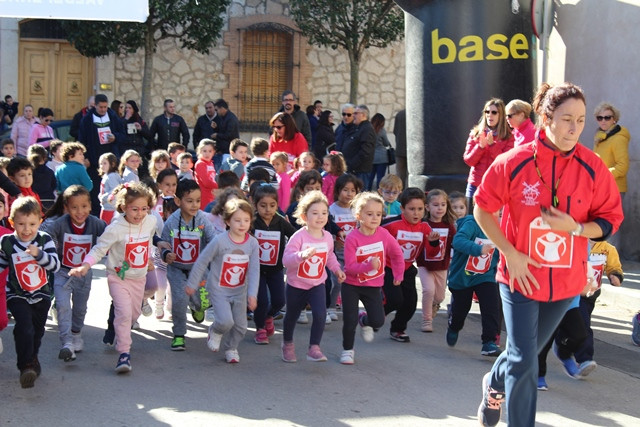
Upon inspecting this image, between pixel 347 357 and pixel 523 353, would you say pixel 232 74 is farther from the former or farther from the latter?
pixel 523 353

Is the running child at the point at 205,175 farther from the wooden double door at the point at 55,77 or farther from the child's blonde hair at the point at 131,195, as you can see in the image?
the wooden double door at the point at 55,77

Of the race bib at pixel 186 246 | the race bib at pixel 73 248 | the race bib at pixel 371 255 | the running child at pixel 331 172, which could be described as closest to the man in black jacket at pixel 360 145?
the running child at pixel 331 172

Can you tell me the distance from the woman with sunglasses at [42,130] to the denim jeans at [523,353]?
41.6 feet

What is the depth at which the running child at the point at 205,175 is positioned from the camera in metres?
11.6

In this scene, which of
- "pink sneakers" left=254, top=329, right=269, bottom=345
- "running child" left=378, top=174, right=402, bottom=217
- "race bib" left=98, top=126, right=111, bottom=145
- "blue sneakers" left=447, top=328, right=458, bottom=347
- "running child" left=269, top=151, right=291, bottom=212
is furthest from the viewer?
"race bib" left=98, top=126, right=111, bottom=145

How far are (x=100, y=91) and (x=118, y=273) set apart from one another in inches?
692

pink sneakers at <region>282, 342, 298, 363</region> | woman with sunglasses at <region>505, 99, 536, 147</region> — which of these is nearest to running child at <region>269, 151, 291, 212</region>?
woman with sunglasses at <region>505, 99, 536, 147</region>

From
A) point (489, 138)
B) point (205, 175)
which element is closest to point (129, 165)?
point (205, 175)

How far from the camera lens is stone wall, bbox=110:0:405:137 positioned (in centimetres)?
2395

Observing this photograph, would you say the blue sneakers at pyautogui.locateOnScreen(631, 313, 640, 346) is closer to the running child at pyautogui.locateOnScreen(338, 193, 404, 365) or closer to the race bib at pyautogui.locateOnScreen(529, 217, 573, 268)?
the running child at pyautogui.locateOnScreen(338, 193, 404, 365)

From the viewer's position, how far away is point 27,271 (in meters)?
6.39

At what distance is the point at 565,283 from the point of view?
15.7 ft

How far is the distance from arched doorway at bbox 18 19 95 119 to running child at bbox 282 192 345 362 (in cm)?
1818

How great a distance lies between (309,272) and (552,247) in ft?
8.83
